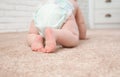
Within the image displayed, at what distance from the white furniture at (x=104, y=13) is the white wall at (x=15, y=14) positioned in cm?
77

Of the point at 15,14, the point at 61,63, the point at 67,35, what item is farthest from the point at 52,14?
the point at 15,14

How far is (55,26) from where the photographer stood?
1284mm

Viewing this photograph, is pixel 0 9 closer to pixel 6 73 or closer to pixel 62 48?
pixel 62 48

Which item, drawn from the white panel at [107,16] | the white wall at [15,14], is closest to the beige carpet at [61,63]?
the white wall at [15,14]

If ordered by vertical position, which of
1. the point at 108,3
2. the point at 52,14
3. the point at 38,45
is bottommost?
the point at 108,3

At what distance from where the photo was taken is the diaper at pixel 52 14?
4.25 feet

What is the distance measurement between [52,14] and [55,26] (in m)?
0.08

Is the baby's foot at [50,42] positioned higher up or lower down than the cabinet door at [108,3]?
higher up

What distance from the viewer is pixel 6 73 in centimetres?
76

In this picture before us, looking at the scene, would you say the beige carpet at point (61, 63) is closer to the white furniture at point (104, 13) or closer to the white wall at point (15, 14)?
the white wall at point (15, 14)

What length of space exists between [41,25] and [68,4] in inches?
9.4

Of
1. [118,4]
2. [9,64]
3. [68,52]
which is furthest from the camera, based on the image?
[118,4]

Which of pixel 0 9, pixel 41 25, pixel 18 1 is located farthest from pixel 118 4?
pixel 41 25

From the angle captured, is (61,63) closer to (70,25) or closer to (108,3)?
(70,25)
